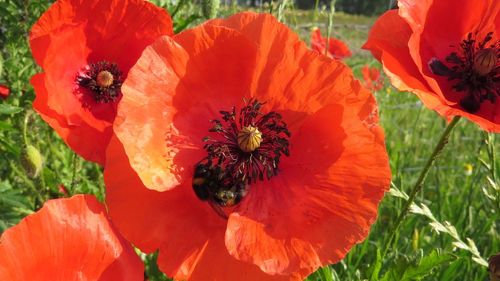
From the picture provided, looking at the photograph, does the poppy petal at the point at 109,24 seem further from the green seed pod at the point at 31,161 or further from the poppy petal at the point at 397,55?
the poppy petal at the point at 397,55

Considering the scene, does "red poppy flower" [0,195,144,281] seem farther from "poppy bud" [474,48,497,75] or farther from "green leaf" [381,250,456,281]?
"poppy bud" [474,48,497,75]

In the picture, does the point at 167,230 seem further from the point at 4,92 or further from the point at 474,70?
the point at 4,92

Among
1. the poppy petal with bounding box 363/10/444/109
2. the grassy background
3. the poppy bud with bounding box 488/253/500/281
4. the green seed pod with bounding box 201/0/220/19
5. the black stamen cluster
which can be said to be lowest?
the grassy background

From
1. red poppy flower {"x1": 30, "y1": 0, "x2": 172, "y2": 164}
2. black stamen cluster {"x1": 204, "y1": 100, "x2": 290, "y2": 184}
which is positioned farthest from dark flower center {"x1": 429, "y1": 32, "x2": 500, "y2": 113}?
red poppy flower {"x1": 30, "y1": 0, "x2": 172, "y2": 164}

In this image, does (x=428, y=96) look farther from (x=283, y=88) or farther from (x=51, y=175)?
(x=51, y=175)

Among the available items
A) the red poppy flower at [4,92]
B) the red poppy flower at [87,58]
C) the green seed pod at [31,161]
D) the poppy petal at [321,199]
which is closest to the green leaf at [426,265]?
the poppy petal at [321,199]

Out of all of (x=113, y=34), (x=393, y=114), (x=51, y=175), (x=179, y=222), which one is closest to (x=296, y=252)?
(x=179, y=222)

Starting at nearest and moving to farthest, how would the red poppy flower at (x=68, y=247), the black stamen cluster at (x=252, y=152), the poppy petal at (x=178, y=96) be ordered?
the red poppy flower at (x=68, y=247)
the poppy petal at (x=178, y=96)
the black stamen cluster at (x=252, y=152)
